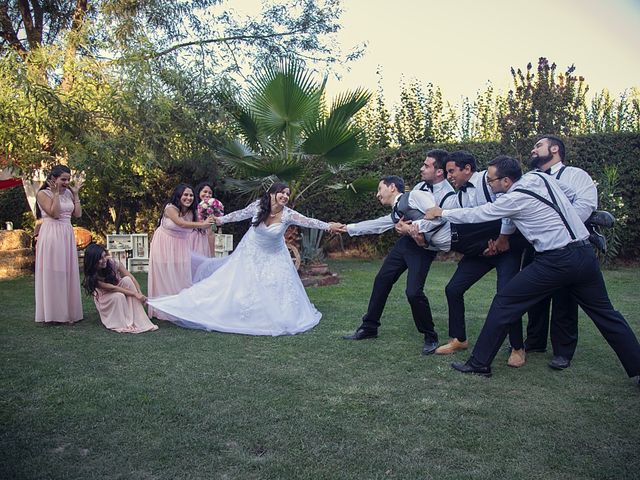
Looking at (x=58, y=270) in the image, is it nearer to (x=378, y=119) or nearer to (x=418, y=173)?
(x=418, y=173)

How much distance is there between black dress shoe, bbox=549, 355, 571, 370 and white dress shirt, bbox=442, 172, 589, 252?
1.16 m

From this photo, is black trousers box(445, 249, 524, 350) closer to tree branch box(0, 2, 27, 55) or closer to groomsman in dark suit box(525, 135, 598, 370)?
groomsman in dark suit box(525, 135, 598, 370)

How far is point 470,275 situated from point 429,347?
82 centimetres

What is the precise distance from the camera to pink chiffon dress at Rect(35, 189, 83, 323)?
7129 mm

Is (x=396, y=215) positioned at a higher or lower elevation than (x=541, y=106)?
lower

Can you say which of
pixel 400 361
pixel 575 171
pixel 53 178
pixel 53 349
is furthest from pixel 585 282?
pixel 53 178

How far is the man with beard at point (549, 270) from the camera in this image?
15.5 ft

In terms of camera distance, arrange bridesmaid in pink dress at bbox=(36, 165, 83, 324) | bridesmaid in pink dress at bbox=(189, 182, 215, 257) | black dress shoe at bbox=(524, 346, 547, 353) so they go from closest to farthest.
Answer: black dress shoe at bbox=(524, 346, 547, 353) < bridesmaid in pink dress at bbox=(36, 165, 83, 324) < bridesmaid in pink dress at bbox=(189, 182, 215, 257)

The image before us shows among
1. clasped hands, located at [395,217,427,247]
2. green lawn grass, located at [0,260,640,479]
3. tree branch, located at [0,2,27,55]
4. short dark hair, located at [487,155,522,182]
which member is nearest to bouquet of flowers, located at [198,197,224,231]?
green lawn grass, located at [0,260,640,479]

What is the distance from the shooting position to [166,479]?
3094 millimetres

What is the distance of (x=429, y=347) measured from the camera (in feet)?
19.0

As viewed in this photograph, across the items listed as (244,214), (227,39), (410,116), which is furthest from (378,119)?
(244,214)

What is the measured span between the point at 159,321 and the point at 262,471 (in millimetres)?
4618

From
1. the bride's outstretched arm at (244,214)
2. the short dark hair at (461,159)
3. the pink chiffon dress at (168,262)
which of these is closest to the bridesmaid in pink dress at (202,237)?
the pink chiffon dress at (168,262)
